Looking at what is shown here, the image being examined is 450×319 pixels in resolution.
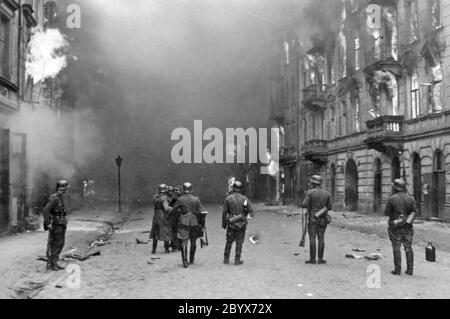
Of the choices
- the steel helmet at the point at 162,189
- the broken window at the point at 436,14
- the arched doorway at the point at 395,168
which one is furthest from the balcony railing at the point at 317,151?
the steel helmet at the point at 162,189

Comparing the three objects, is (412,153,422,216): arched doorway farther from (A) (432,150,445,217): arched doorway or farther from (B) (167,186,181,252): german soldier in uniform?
(B) (167,186,181,252): german soldier in uniform

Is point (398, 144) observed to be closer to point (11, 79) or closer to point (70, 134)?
point (11, 79)

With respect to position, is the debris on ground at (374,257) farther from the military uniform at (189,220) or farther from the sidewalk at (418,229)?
the military uniform at (189,220)

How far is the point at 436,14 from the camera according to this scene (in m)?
21.1

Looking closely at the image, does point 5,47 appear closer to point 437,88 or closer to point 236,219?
point 236,219

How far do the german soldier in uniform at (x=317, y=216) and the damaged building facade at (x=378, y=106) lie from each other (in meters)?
11.9

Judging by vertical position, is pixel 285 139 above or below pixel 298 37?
below

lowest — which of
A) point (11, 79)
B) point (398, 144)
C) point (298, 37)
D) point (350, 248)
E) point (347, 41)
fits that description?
point (350, 248)

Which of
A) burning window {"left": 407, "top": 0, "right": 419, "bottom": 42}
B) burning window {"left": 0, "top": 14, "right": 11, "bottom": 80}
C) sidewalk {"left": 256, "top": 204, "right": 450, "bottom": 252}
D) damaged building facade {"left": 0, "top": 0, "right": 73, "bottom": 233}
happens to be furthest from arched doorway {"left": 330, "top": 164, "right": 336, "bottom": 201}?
burning window {"left": 0, "top": 14, "right": 11, "bottom": 80}

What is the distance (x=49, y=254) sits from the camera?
9383 millimetres

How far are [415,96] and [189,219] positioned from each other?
664 inches

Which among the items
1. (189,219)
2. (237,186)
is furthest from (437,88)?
(189,219)

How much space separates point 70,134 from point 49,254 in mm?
28645
